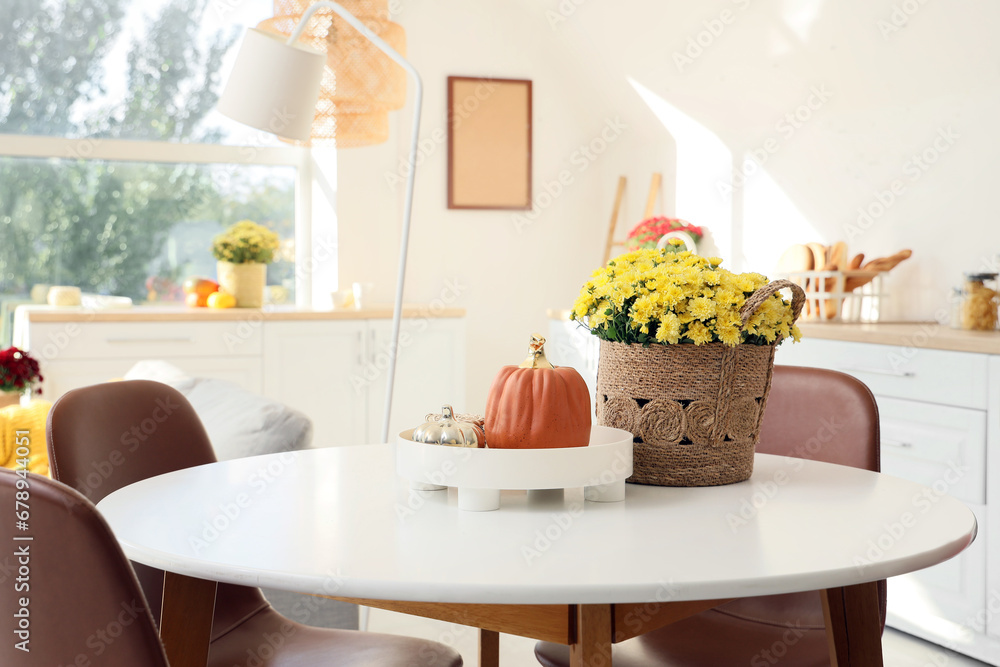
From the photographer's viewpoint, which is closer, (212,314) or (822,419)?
(822,419)

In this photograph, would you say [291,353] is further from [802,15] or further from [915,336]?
[915,336]

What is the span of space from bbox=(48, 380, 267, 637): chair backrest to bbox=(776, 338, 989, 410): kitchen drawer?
1790 millimetres

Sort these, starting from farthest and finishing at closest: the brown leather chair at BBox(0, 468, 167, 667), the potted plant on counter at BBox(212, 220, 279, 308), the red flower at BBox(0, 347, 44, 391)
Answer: the potted plant on counter at BBox(212, 220, 279, 308) < the red flower at BBox(0, 347, 44, 391) < the brown leather chair at BBox(0, 468, 167, 667)

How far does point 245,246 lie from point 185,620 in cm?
314

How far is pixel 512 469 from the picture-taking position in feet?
3.33

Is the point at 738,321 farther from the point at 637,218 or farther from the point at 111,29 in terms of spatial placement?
the point at 111,29

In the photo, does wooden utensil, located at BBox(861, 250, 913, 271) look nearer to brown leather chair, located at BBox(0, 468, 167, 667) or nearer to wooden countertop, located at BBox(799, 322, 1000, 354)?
wooden countertop, located at BBox(799, 322, 1000, 354)

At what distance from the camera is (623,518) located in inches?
39.9

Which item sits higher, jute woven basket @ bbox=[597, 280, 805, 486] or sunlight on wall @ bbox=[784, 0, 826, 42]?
sunlight on wall @ bbox=[784, 0, 826, 42]

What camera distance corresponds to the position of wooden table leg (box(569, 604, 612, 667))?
85cm

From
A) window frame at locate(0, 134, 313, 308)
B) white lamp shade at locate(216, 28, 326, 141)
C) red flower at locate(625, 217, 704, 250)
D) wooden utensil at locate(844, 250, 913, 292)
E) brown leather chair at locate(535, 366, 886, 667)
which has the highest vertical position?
window frame at locate(0, 134, 313, 308)

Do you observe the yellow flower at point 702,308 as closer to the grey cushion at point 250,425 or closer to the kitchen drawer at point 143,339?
the grey cushion at point 250,425

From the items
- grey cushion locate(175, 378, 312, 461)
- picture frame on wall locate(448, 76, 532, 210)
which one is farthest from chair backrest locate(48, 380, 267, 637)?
picture frame on wall locate(448, 76, 532, 210)

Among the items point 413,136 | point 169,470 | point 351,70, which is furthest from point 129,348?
point 169,470
